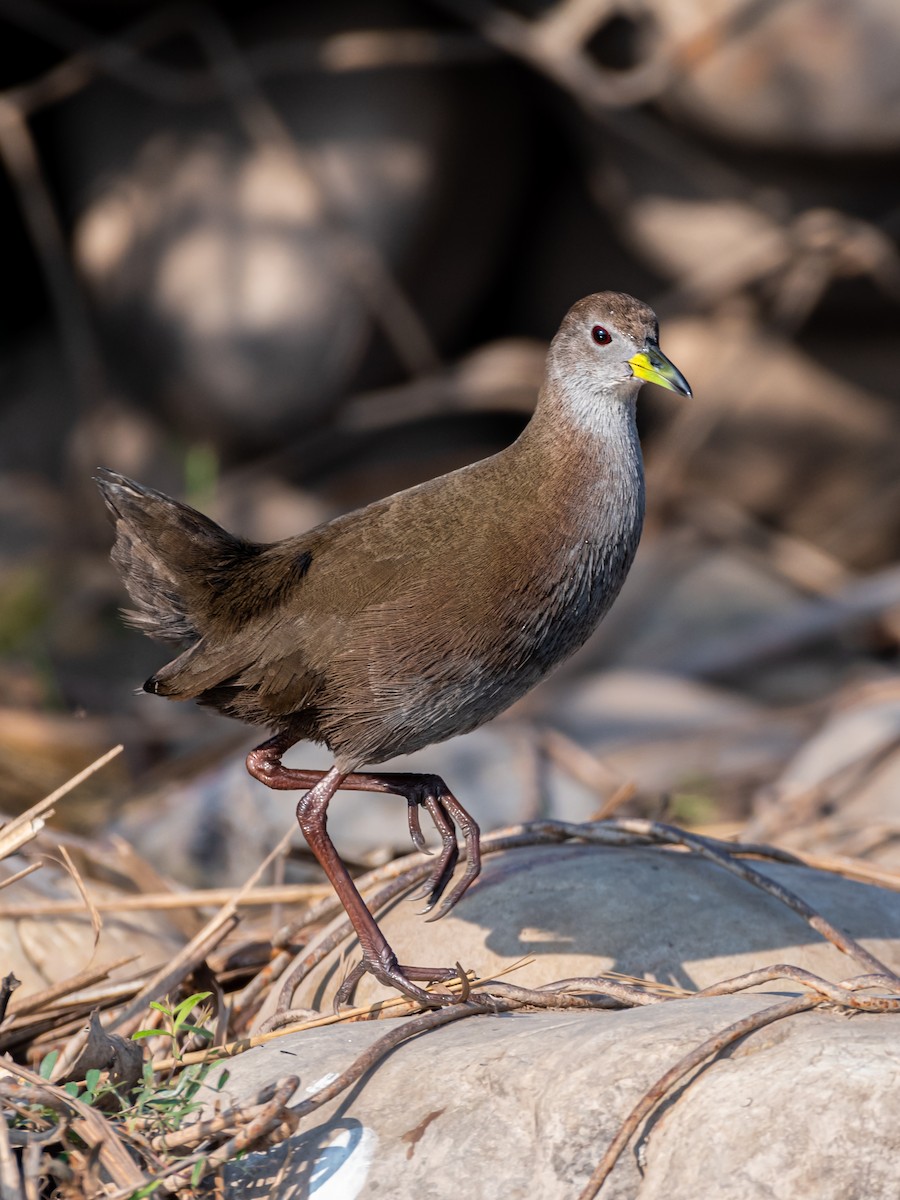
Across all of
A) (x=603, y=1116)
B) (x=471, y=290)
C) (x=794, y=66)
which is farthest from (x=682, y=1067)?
(x=471, y=290)

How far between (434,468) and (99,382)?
5.74 ft

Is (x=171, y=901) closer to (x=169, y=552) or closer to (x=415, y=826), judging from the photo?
(x=415, y=826)

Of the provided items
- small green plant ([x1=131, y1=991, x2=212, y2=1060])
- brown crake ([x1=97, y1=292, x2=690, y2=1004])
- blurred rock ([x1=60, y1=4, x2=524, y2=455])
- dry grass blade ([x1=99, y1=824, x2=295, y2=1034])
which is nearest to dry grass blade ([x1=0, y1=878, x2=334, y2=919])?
dry grass blade ([x1=99, y1=824, x2=295, y2=1034])

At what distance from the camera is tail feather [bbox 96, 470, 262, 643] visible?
3119 mm

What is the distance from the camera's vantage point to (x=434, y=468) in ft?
25.6

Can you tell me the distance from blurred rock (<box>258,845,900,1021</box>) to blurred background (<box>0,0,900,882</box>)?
276cm

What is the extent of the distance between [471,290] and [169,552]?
15.9ft

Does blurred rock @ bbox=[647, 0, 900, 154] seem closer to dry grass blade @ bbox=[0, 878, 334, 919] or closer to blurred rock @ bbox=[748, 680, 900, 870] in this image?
blurred rock @ bbox=[748, 680, 900, 870]

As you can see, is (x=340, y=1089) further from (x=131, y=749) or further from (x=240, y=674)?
(x=131, y=749)

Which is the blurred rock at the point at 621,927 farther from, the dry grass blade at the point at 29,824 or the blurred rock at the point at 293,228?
the blurred rock at the point at 293,228

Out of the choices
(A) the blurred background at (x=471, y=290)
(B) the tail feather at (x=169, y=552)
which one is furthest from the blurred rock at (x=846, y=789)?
(B) the tail feather at (x=169, y=552)

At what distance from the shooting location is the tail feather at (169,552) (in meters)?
3.12

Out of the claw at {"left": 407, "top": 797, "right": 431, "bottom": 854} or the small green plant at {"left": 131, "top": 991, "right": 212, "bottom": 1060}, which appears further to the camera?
the claw at {"left": 407, "top": 797, "right": 431, "bottom": 854}

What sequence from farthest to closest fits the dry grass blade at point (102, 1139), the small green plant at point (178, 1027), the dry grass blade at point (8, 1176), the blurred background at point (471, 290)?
1. the blurred background at point (471, 290)
2. the small green plant at point (178, 1027)
3. the dry grass blade at point (102, 1139)
4. the dry grass blade at point (8, 1176)
